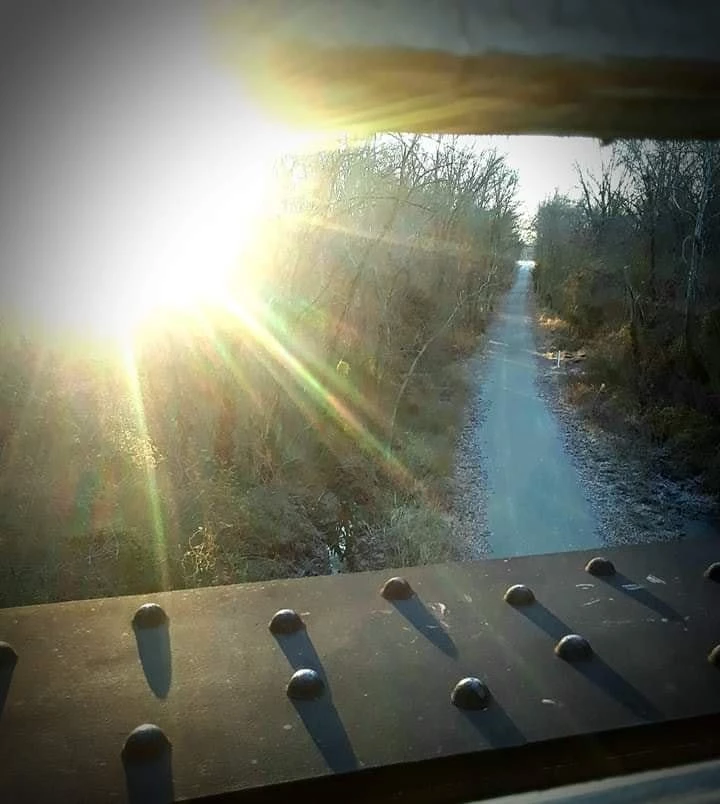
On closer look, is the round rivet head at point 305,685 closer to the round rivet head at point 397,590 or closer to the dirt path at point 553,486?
the round rivet head at point 397,590

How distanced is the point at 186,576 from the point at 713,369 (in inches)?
376

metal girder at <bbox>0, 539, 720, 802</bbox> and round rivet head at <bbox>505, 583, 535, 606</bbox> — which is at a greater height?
round rivet head at <bbox>505, 583, 535, 606</bbox>

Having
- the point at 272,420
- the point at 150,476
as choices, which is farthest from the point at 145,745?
the point at 272,420

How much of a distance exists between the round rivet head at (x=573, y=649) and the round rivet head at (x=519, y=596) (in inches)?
4.5

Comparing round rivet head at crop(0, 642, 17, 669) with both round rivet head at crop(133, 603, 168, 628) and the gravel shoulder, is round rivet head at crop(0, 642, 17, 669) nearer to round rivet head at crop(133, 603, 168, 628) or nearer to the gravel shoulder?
round rivet head at crop(133, 603, 168, 628)

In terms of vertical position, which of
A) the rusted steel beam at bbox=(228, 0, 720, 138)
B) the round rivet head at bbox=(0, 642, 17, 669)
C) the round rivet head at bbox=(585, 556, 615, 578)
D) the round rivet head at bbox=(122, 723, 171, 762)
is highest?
the rusted steel beam at bbox=(228, 0, 720, 138)

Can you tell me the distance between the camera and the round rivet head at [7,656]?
0.86m

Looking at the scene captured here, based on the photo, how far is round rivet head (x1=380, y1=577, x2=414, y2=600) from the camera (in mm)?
1015

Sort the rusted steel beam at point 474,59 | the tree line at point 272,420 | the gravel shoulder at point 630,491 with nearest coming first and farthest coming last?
1. the rusted steel beam at point 474,59
2. the tree line at point 272,420
3. the gravel shoulder at point 630,491

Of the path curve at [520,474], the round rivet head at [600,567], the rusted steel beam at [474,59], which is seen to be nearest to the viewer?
the rusted steel beam at [474,59]

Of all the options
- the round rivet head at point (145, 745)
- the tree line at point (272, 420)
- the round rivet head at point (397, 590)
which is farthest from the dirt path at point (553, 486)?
the round rivet head at point (145, 745)

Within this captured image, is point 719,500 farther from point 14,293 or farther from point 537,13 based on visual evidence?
point 537,13

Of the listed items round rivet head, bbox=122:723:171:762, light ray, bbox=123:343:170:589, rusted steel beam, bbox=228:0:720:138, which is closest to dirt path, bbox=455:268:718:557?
light ray, bbox=123:343:170:589

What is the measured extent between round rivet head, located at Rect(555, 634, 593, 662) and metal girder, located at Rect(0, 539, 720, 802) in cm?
1
